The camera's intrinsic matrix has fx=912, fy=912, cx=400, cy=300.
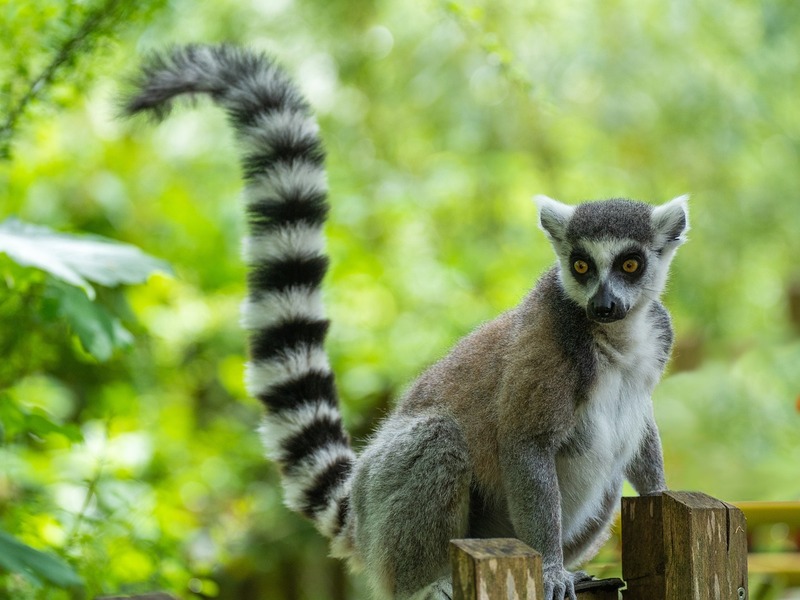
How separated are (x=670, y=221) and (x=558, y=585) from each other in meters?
1.44

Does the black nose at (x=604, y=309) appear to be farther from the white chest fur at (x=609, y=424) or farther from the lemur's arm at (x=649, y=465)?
the lemur's arm at (x=649, y=465)

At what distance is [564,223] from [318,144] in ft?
3.34

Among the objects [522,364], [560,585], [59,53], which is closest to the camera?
[560,585]

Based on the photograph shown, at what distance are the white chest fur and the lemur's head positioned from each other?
0.16 m

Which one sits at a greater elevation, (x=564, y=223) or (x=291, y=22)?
(x=291, y=22)

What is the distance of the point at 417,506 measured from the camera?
308 centimetres

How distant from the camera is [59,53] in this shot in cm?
397

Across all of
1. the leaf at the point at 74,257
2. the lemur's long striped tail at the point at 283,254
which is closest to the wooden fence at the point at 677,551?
the lemur's long striped tail at the point at 283,254

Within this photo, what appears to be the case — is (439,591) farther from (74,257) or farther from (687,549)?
(74,257)

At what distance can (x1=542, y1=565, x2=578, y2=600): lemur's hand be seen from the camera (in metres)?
2.61

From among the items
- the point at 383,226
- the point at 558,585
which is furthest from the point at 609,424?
the point at 383,226

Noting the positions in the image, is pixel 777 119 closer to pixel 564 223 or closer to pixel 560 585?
pixel 564 223

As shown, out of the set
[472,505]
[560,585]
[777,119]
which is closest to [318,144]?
[472,505]

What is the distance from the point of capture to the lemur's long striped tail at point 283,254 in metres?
3.54
